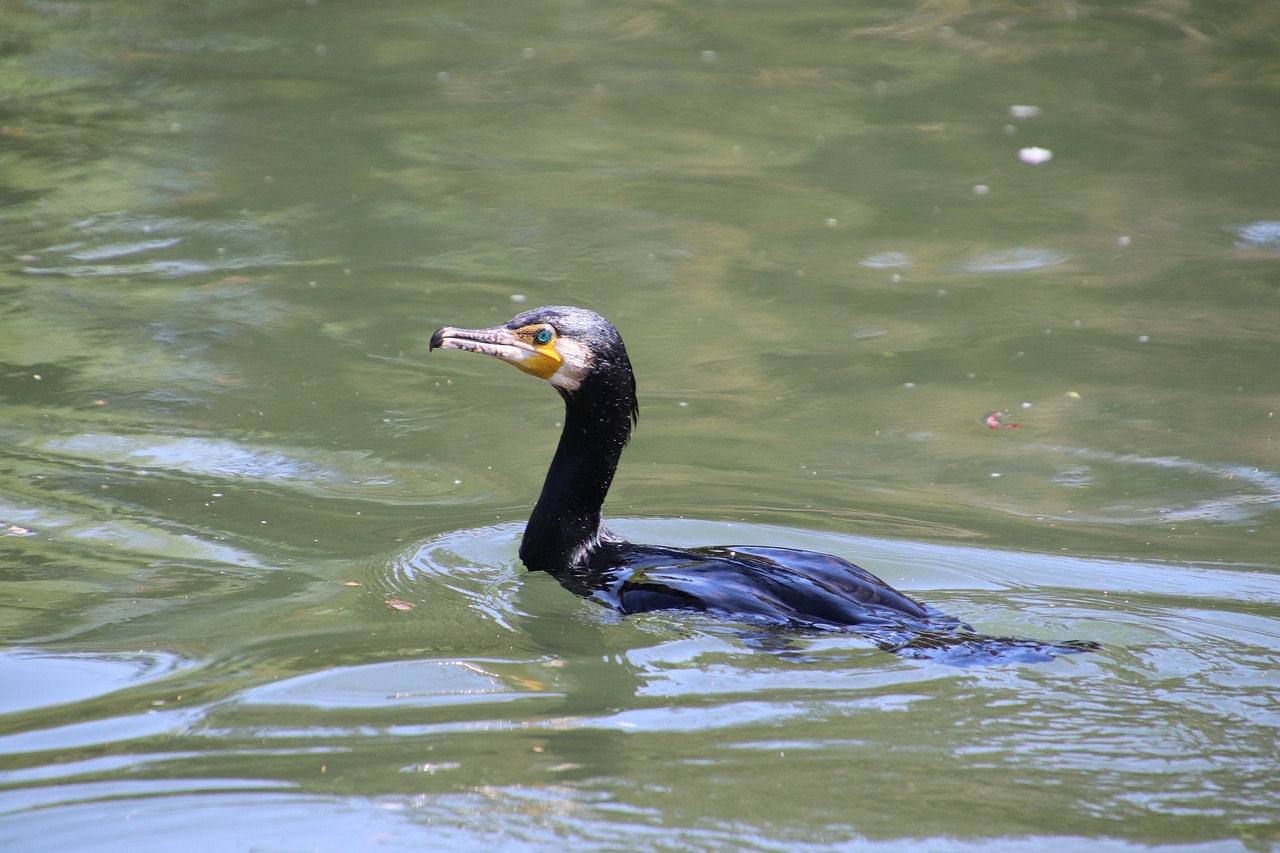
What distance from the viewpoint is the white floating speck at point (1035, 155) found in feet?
33.9

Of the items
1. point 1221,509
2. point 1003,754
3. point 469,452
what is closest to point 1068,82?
point 1221,509

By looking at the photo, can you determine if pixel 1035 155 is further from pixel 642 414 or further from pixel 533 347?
pixel 533 347

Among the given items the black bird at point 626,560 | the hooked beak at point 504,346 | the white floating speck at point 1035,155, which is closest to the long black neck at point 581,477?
the black bird at point 626,560

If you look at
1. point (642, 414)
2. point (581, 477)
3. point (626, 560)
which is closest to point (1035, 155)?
point (642, 414)

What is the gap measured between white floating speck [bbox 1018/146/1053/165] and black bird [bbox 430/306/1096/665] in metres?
5.84

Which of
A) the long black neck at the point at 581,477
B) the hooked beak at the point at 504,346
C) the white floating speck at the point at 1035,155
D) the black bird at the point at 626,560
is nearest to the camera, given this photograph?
the black bird at the point at 626,560

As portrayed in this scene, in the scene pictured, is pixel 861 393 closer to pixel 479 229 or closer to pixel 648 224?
pixel 648 224

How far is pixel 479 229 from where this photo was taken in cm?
930

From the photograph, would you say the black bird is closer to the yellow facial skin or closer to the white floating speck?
the yellow facial skin

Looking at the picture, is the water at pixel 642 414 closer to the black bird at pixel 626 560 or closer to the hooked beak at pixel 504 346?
the black bird at pixel 626 560

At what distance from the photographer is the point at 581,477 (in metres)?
5.58

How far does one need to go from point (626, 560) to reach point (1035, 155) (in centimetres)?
640

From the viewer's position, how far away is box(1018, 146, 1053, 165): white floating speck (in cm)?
1032

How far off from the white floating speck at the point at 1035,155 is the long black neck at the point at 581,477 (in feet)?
19.3
